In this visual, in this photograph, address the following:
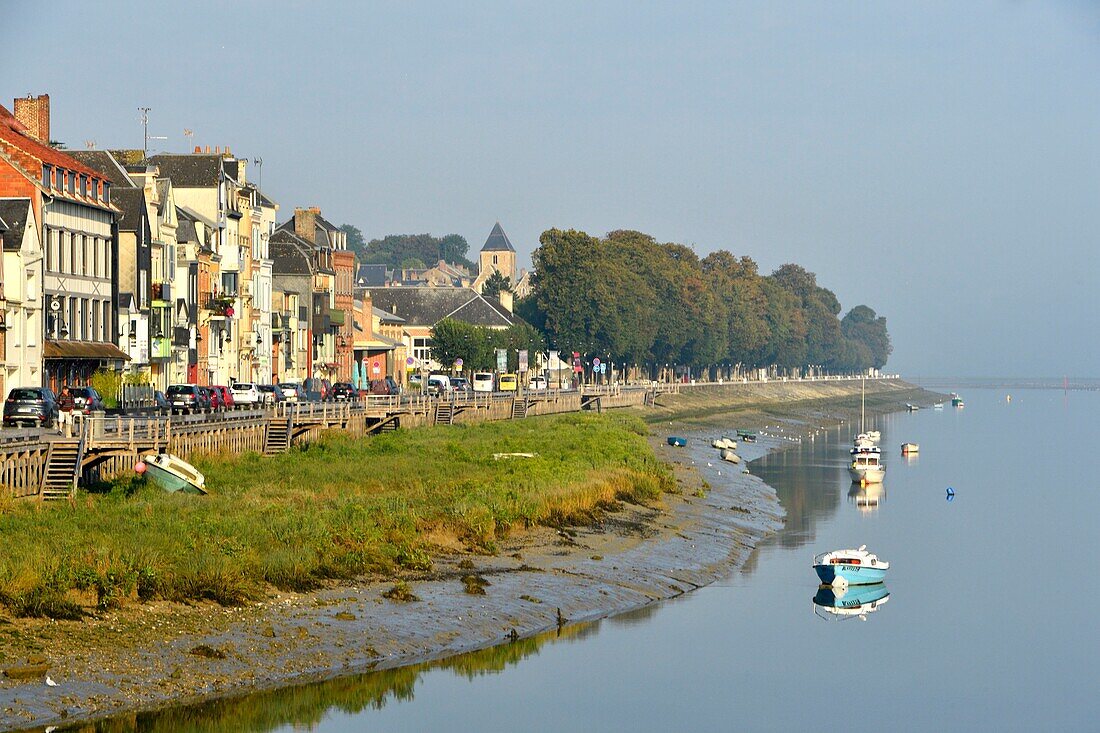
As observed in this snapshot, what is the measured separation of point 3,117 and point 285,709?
61151mm

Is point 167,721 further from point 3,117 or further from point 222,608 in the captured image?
point 3,117

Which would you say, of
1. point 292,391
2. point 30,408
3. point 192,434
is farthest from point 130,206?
point 192,434

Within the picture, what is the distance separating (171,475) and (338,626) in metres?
16.5

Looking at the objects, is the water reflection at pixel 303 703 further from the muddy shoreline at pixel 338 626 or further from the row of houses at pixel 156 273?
the row of houses at pixel 156 273

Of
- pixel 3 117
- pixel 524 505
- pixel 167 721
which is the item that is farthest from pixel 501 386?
pixel 167 721

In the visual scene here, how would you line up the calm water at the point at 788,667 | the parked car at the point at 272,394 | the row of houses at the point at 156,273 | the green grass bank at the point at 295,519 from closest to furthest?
1. the calm water at the point at 788,667
2. the green grass bank at the point at 295,519
3. the row of houses at the point at 156,273
4. the parked car at the point at 272,394

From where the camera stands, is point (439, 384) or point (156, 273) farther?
point (439, 384)

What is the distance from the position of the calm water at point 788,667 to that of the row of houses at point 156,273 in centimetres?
3532

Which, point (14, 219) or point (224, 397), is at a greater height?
point (14, 219)

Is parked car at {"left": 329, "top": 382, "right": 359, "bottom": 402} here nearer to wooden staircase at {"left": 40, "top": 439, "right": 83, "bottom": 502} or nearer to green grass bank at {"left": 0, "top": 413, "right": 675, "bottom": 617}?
green grass bank at {"left": 0, "top": 413, "right": 675, "bottom": 617}

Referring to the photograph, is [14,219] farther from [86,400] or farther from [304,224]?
[304,224]

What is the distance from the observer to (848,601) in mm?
53750

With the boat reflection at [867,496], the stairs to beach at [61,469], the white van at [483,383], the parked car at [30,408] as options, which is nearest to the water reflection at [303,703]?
the stairs to beach at [61,469]

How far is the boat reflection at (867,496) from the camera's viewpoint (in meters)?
89.1
